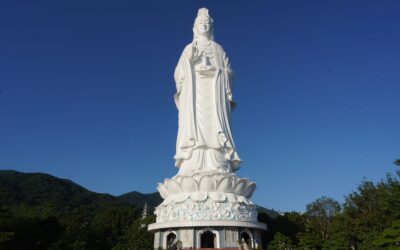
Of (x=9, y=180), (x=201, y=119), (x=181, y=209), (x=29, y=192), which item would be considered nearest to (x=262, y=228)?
(x=181, y=209)

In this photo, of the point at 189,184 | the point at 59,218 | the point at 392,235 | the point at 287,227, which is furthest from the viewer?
the point at 59,218


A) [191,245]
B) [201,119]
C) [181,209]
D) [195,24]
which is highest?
[195,24]

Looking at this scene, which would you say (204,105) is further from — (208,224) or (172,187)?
(208,224)

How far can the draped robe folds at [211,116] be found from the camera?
17.7 m

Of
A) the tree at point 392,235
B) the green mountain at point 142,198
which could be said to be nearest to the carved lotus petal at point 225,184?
the tree at point 392,235

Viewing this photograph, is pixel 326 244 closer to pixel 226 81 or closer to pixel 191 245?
pixel 191 245

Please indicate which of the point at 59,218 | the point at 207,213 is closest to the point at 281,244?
the point at 207,213

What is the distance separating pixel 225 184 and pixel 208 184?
0.74 m

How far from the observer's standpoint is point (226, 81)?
1944 centimetres

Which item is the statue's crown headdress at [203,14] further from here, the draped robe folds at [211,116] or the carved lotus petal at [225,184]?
the carved lotus petal at [225,184]

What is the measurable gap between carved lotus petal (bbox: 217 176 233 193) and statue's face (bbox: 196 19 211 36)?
8544 millimetres

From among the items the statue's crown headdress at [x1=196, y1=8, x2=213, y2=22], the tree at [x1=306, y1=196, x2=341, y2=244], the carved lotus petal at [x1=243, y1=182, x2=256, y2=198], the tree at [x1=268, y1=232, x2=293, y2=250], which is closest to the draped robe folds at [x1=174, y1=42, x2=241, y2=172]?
the carved lotus petal at [x1=243, y1=182, x2=256, y2=198]

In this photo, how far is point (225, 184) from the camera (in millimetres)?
15953

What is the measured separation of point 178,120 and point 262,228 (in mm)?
6919
